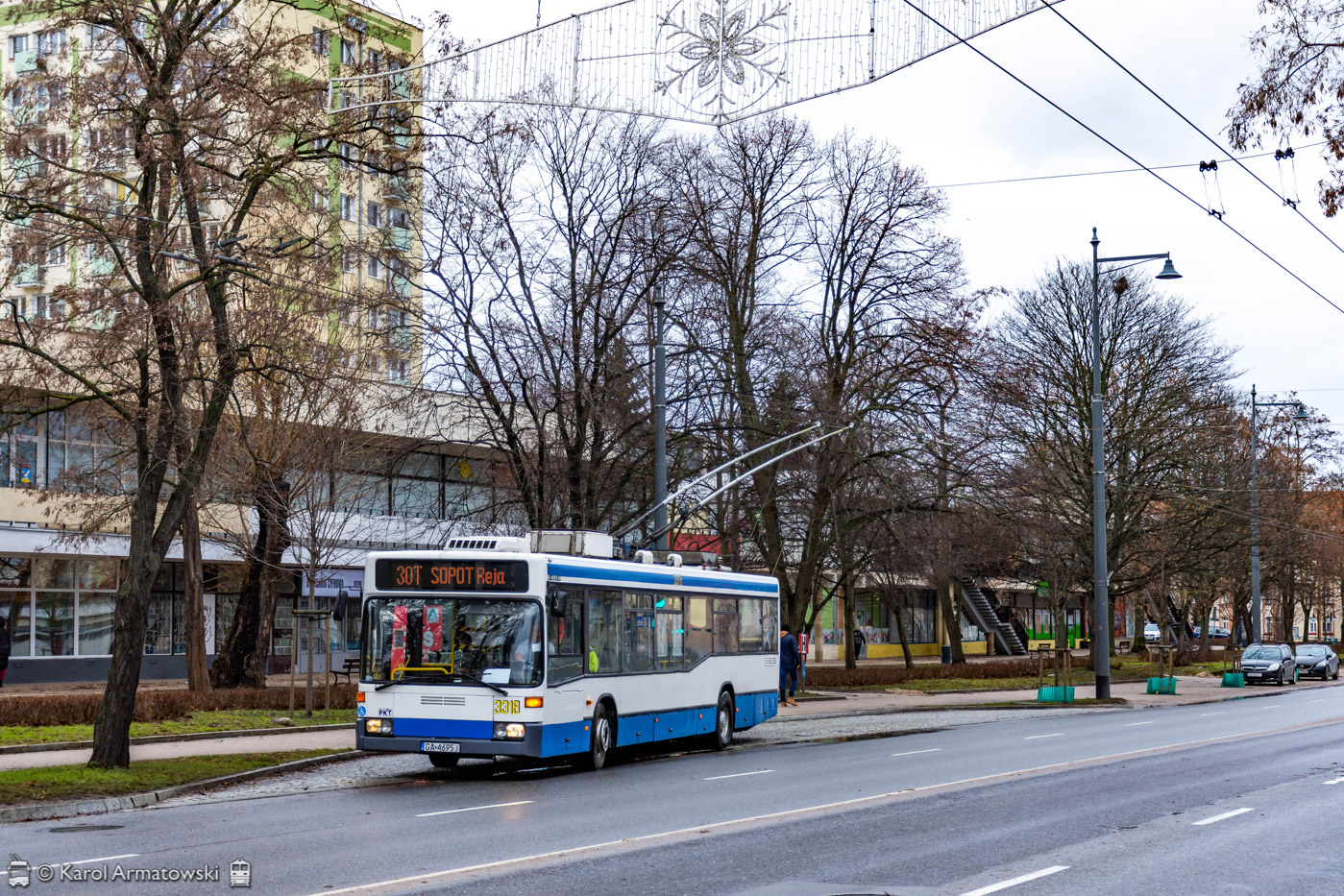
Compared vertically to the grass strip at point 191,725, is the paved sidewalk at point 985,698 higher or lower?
lower

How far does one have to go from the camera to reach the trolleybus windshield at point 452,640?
1756cm

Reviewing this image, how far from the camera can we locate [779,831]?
12.3 m

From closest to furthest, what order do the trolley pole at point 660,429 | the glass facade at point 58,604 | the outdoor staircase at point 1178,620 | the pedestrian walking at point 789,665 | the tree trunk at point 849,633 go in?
1. the trolley pole at point 660,429
2. the pedestrian walking at point 789,665
3. the glass facade at point 58,604
4. the tree trunk at point 849,633
5. the outdoor staircase at point 1178,620

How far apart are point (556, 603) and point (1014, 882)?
29.8ft

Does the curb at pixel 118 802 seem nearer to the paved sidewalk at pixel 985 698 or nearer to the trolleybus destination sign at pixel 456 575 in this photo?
the trolleybus destination sign at pixel 456 575

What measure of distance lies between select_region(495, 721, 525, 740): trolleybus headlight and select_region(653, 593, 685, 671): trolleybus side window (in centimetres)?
389

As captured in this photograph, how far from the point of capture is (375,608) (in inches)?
711

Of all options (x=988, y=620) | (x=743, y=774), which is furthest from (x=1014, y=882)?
Result: (x=988, y=620)

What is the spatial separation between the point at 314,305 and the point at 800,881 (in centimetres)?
1241

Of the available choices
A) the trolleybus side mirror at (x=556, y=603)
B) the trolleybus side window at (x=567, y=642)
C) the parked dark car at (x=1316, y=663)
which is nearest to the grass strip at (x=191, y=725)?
the trolleybus side window at (x=567, y=642)

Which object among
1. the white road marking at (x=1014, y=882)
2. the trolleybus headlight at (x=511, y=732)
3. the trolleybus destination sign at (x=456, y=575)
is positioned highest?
the trolleybus destination sign at (x=456, y=575)

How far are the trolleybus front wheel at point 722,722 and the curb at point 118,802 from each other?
7177 mm

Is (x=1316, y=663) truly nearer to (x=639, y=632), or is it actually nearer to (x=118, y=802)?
(x=639, y=632)

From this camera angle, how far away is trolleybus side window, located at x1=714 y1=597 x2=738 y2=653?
74.9 ft
